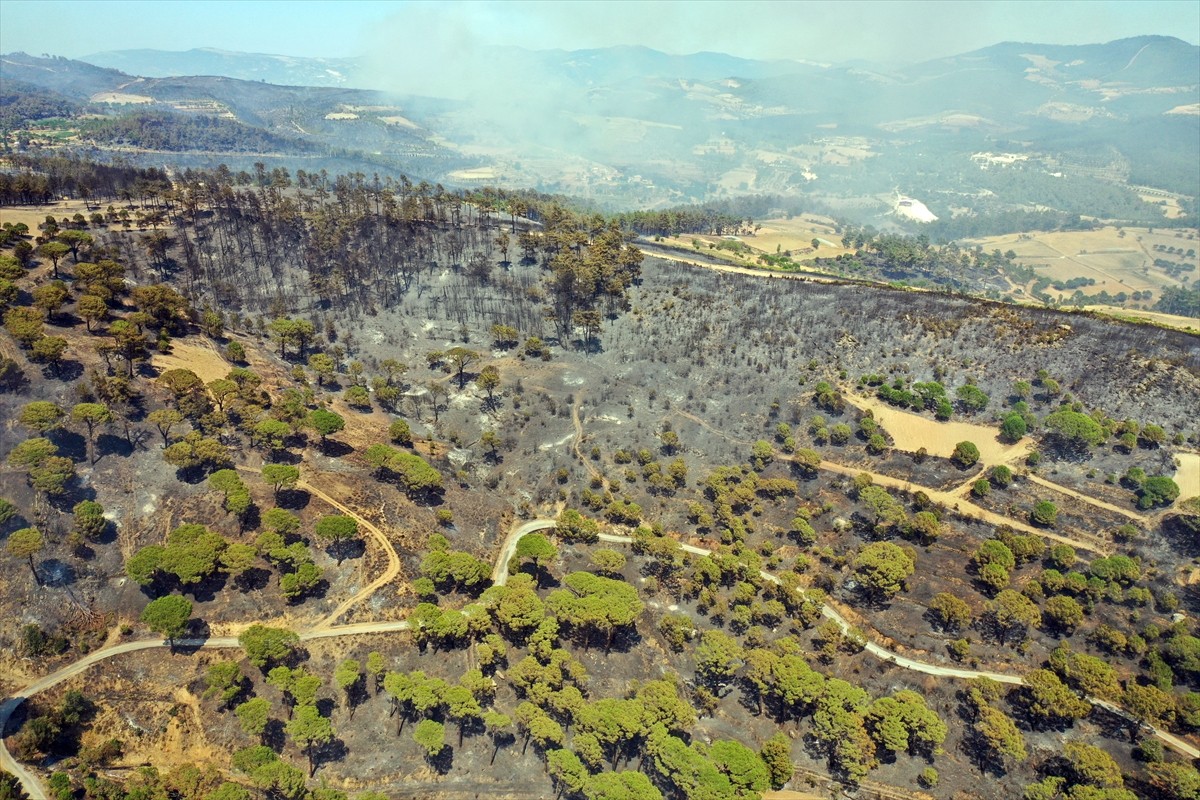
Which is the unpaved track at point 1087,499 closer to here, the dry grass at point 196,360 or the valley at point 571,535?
the valley at point 571,535

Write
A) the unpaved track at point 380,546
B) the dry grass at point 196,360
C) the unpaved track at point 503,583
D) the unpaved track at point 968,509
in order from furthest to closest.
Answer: the dry grass at point 196,360
the unpaved track at point 968,509
the unpaved track at point 380,546
the unpaved track at point 503,583

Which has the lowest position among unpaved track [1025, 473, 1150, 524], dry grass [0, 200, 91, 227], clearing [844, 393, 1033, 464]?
unpaved track [1025, 473, 1150, 524]

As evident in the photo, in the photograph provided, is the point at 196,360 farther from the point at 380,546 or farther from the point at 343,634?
the point at 343,634

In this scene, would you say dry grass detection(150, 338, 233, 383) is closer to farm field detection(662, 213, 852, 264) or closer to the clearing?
the clearing

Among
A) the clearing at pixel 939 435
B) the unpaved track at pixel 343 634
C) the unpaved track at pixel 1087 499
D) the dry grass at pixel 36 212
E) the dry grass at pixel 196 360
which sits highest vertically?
the dry grass at pixel 36 212

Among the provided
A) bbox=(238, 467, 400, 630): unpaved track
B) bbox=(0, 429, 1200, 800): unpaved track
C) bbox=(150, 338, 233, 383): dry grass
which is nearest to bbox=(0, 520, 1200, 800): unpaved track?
bbox=(0, 429, 1200, 800): unpaved track

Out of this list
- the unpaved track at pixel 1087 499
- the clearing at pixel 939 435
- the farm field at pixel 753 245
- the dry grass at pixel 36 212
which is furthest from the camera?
the farm field at pixel 753 245

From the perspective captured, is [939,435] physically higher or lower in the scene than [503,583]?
higher

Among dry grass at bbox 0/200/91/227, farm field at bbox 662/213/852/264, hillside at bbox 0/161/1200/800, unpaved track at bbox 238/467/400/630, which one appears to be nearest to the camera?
hillside at bbox 0/161/1200/800

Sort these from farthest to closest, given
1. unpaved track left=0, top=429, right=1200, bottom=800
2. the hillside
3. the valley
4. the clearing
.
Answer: the clearing < the hillside < the valley < unpaved track left=0, top=429, right=1200, bottom=800

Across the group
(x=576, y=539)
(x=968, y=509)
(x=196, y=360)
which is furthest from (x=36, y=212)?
(x=968, y=509)

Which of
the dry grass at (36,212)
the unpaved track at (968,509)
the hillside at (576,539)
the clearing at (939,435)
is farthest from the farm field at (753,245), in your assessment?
the dry grass at (36,212)

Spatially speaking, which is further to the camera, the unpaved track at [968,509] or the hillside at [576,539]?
the unpaved track at [968,509]
